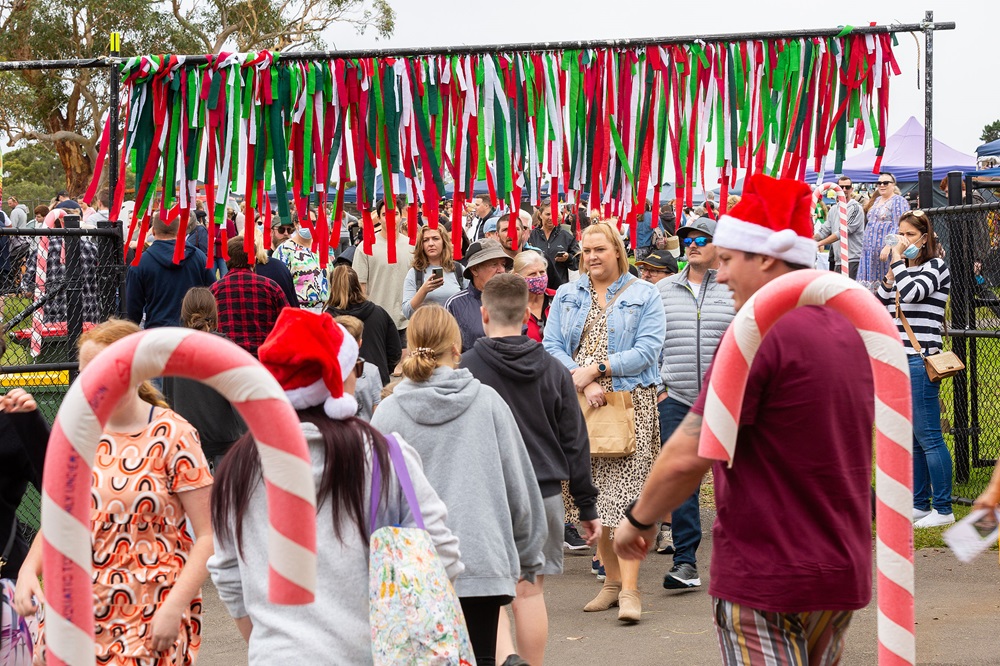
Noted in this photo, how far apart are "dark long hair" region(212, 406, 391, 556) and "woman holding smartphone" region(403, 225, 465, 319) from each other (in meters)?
5.64

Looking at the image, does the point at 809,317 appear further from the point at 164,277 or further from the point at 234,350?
the point at 164,277

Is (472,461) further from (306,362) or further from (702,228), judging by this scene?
(702,228)

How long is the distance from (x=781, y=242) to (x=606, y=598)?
3.77 m

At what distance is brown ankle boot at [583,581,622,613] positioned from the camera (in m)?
6.85

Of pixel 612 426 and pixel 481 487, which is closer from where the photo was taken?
pixel 481 487

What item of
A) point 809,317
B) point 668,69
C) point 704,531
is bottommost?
point 704,531

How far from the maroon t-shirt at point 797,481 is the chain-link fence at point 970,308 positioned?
556cm

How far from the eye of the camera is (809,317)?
3.40 m

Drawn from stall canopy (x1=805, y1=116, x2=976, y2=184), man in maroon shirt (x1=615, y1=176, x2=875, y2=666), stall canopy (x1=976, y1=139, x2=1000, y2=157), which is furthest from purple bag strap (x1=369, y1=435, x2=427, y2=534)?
stall canopy (x1=976, y1=139, x2=1000, y2=157)

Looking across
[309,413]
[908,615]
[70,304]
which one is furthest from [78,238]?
[908,615]

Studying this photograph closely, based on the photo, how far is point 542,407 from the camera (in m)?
5.57

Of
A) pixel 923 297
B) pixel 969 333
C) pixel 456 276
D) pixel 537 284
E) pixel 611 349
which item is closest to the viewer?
pixel 611 349

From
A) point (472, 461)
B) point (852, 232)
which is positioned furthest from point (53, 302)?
point (852, 232)

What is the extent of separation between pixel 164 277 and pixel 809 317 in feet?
21.2
